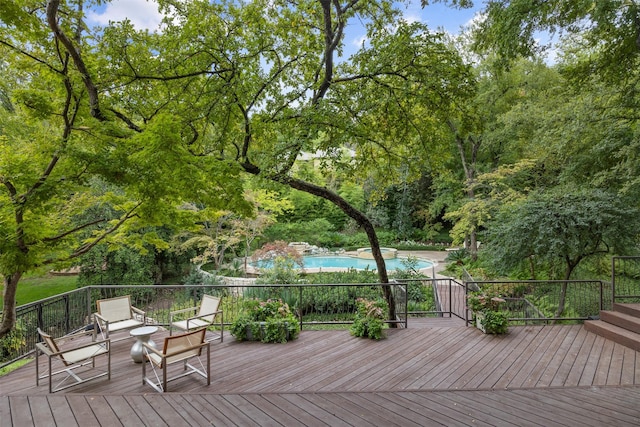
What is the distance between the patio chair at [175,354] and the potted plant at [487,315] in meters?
4.67

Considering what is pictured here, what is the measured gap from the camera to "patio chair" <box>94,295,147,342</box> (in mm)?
5684

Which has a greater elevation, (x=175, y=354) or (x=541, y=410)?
(x=175, y=354)

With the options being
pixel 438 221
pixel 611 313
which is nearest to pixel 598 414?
pixel 611 313

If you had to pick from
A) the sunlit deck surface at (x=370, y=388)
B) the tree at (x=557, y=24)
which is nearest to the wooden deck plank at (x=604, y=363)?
the sunlit deck surface at (x=370, y=388)

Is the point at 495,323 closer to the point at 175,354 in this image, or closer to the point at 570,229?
the point at 570,229

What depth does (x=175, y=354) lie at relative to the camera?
4039mm

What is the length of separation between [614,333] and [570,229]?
231 cm

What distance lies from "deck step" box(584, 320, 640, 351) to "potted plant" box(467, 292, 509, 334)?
4.86 ft

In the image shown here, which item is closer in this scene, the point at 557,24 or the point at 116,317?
the point at 557,24

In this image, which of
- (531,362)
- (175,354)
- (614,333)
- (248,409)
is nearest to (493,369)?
(531,362)

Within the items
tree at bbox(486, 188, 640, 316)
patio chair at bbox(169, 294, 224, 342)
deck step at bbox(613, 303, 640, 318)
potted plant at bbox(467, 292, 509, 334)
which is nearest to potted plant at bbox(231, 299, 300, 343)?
patio chair at bbox(169, 294, 224, 342)

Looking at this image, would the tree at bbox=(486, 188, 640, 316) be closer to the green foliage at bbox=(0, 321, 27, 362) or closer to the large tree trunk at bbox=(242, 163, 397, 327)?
the large tree trunk at bbox=(242, 163, 397, 327)

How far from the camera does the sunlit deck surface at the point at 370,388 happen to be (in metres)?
3.44

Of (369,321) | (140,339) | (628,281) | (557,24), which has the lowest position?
(369,321)
